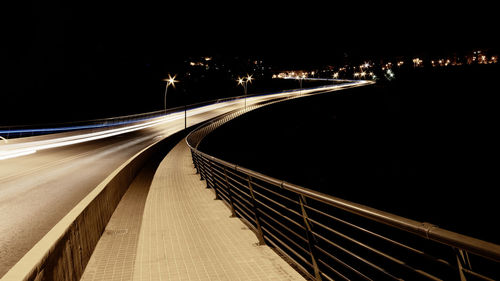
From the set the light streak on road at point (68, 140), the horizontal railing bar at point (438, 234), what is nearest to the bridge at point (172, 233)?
the horizontal railing bar at point (438, 234)

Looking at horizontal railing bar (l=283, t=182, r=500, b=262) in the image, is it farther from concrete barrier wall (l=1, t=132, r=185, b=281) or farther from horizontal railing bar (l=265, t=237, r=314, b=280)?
concrete barrier wall (l=1, t=132, r=185, b=281)

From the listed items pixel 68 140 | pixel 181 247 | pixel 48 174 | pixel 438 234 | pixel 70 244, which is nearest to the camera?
pixel 438 234

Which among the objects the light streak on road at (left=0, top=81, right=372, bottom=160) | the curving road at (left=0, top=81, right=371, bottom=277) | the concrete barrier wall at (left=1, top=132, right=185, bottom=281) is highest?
the concrete barrier wall at (left=1, top=132, right=185, bottom=281)

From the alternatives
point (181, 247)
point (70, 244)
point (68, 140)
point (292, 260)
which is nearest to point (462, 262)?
point (292, 260)

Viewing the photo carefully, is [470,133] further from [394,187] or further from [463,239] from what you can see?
[463,239]

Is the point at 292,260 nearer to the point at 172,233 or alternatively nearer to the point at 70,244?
the point at 172,233

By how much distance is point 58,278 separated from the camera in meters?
3.79

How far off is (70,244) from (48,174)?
1436 cm

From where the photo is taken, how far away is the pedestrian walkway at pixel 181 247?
476 centimetres

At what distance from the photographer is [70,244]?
4.49m

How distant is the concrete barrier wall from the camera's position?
3.17 meters

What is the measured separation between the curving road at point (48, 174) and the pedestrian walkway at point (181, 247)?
1.89m

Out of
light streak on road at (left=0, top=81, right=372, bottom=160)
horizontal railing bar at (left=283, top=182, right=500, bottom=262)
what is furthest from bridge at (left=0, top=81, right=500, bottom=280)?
light streak on road at (left=0, top=81, right=372, bottom=160)

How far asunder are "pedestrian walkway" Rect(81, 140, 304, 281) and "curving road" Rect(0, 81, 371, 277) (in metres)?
1.89
